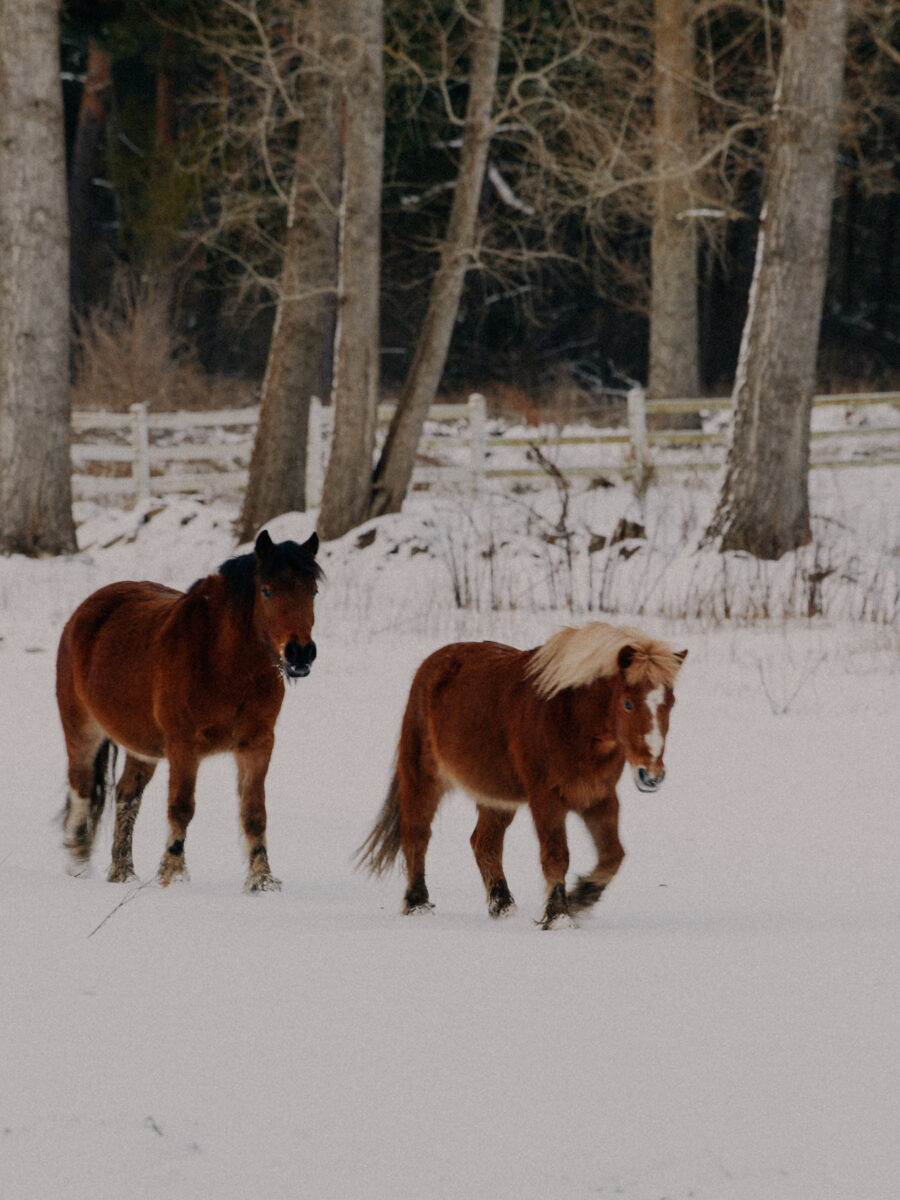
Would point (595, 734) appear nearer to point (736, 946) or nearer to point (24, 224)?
point (736, 946)

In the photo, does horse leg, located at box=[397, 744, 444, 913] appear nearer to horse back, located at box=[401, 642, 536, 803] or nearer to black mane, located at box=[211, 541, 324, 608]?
horse back, located at box=[401, 642, 536, 803]

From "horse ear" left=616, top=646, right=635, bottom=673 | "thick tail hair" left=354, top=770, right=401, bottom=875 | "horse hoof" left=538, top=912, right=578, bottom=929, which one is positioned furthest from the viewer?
"thick tail hair" left=354, top=770, right=401, bottom=875

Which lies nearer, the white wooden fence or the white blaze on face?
the white blaze on face

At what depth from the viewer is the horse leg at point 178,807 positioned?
5.76 meters

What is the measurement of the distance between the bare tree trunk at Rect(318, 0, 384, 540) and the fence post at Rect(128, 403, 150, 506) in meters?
4.81

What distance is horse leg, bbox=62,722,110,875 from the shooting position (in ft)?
22.0

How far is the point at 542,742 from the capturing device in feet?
16.9

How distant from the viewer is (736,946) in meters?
5.06

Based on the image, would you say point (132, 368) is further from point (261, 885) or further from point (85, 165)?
point (261, 885)

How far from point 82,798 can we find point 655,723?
300 cm

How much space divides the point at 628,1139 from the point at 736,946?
1.47 metres

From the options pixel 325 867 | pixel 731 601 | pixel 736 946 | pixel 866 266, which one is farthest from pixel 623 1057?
pixel 866 266

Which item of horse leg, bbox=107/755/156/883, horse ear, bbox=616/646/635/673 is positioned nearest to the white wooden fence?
horse leg, bbox=107/755/156/883

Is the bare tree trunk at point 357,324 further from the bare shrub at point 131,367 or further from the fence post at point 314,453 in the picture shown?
the bare shrub at point 131,367
